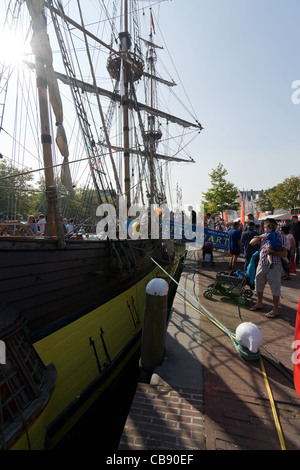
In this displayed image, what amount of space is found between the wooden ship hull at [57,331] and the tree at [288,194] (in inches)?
1261

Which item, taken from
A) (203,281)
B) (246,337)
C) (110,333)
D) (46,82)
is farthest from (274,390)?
(46,82)

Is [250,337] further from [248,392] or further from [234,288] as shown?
[234,288]

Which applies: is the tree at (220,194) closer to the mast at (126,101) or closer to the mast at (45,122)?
the mast at (126,101)

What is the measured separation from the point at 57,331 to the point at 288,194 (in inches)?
1365

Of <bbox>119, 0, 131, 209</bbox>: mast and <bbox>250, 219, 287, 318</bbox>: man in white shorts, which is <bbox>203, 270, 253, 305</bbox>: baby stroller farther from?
<bbox>119, 0, 131, 209</bbox>: mast

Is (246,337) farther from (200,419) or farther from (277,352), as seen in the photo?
(200,419)

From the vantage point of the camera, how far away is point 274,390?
259 cm

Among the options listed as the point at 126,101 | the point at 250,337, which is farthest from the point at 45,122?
the point at 126,101

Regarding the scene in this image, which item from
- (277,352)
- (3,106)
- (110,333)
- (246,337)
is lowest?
(110,333)

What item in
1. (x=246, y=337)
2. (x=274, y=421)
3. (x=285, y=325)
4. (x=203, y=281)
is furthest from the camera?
(x=203, y=281)

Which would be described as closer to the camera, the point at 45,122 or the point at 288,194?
the point at 45,122

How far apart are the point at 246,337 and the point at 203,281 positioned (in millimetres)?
4098

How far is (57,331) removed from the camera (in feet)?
10.9

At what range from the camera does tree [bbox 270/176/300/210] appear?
1214 inches
